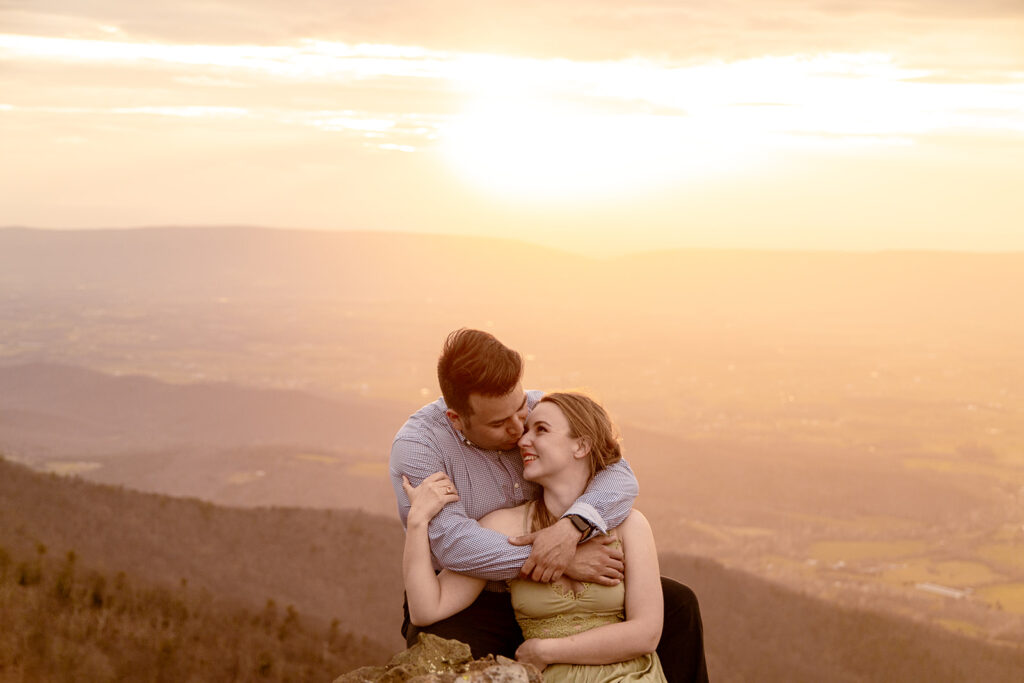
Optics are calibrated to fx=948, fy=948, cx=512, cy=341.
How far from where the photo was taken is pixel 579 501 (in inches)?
198

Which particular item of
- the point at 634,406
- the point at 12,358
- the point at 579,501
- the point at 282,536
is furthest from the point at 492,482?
the point at 12,358

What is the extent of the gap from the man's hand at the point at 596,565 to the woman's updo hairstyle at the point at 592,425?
46 cm

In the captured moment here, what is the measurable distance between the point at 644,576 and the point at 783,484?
12211 centimetres

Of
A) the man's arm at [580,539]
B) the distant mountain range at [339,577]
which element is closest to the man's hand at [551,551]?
the man's arm at [580,539]

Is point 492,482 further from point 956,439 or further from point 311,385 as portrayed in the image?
point 311,385

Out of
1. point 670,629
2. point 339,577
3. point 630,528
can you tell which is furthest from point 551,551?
point 339,577

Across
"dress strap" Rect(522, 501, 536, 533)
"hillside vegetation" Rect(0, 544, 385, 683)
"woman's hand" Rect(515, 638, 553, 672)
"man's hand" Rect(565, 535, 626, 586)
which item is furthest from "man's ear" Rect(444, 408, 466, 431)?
"hillside vegetation" Rect(0, 544, 385, 683)

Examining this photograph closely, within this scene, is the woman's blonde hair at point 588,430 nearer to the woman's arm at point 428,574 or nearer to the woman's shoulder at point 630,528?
the woman's shoulder at point 630,528

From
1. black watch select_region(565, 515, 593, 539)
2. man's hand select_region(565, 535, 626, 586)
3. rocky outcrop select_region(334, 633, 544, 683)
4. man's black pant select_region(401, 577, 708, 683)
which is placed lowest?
man's black pant select_region(401, 577, 708, 683)

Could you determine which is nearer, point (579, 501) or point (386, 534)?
point (579, 501)

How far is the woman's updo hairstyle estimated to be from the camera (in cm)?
516

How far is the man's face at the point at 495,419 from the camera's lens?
5121mm

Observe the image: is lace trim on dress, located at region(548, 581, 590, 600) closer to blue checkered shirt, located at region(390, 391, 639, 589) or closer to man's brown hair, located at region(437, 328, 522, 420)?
blue checkered shirt, located at region(390, 391, 639, 589)

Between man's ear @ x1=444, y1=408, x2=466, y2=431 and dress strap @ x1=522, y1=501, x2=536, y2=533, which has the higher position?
man's ear @ x1=444, y1=408, x2=466, y2=431
